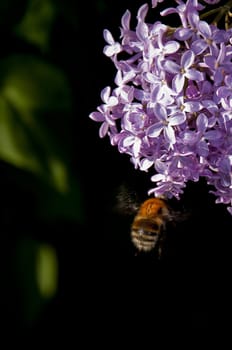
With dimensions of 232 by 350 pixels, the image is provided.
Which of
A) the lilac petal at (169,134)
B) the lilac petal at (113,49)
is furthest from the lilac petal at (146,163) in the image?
the lilac petal at (113,49)

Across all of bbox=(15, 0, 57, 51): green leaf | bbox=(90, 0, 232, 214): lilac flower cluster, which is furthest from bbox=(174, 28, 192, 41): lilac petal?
bbox=(15, 0, 57, 51): green leaf

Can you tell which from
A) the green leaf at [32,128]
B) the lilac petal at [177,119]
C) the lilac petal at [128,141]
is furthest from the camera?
the green leaf at [32,128]

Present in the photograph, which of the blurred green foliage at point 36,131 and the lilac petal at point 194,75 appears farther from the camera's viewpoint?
the blurred green foliage at point 36,131

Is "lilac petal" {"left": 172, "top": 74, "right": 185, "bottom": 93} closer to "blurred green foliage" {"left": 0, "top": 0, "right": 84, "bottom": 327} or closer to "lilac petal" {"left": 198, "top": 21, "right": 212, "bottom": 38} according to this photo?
"lilac petal" {"left": 198, "top": 21, "right": 212, "bottom": 38}

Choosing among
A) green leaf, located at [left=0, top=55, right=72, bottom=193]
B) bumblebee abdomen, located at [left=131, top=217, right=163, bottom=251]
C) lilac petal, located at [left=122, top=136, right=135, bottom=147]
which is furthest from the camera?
bumblebee abdomen, located at [left=131, top=217, right=163, bottom=251]

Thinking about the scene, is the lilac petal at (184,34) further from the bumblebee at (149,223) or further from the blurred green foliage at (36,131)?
the bumblebee at (149,223)

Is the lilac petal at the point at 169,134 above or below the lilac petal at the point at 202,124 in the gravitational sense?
below

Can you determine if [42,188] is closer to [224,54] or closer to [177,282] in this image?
[224,54]

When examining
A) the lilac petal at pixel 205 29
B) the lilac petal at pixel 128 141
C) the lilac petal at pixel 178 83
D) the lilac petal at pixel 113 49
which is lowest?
the lilac petal at pixel 128 141
